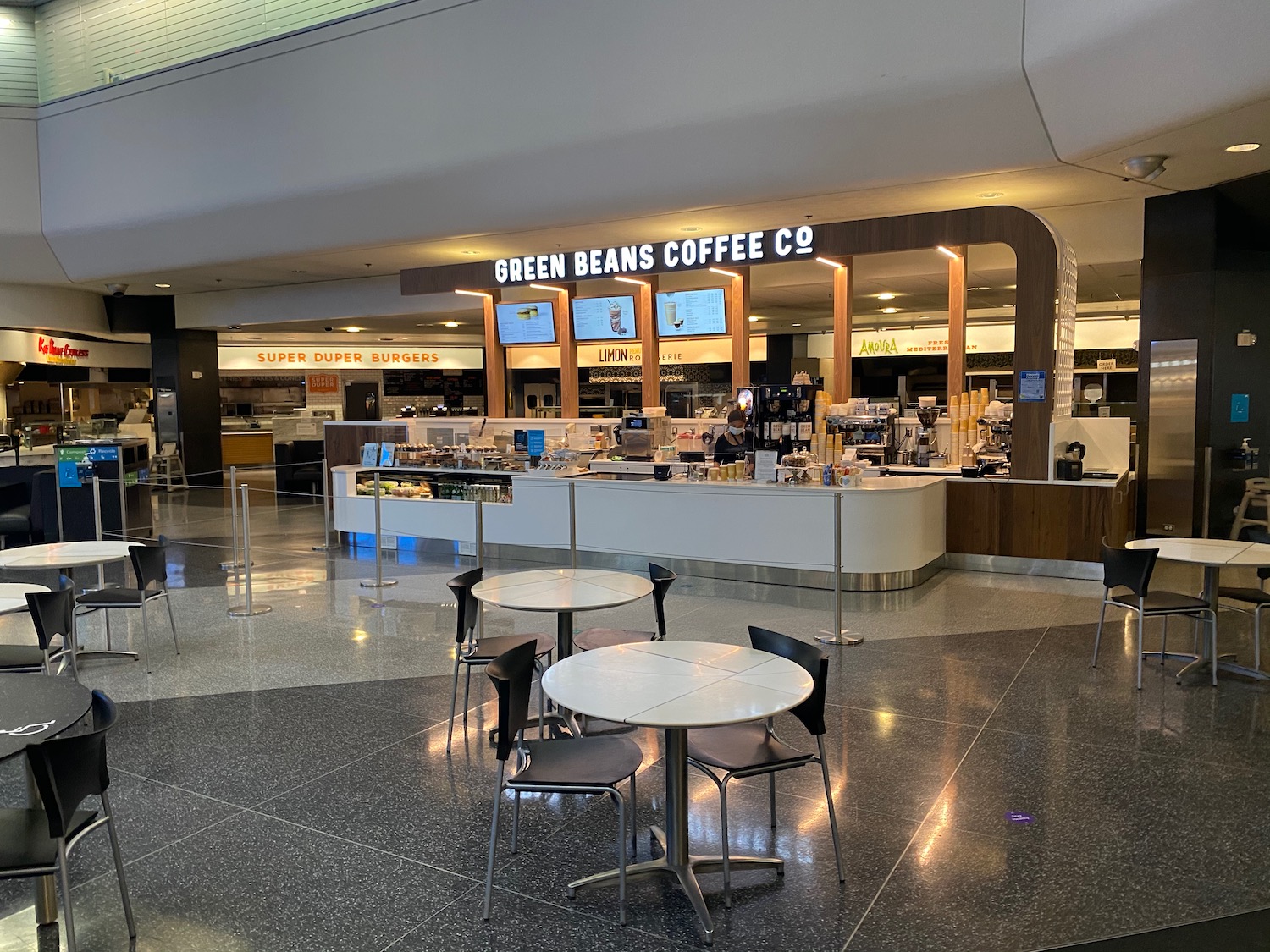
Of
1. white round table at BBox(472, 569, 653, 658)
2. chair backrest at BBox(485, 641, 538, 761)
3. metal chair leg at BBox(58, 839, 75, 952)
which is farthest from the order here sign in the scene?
metal chair leg at BBox(58, 839, 75, 952)

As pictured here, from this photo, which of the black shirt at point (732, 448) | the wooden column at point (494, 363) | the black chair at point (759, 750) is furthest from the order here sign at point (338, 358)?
the black chair at point (759, 750)

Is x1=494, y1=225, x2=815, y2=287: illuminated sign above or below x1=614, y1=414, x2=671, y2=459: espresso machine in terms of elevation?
above

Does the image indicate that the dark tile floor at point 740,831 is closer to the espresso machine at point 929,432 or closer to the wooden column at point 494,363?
the espresso machine at point 929,432

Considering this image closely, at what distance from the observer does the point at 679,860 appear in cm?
302

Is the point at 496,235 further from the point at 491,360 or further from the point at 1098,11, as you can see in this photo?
the point at 1098,11

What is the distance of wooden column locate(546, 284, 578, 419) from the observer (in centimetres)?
1137

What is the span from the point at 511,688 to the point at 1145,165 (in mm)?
6525

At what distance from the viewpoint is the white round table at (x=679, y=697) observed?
9.03 ft

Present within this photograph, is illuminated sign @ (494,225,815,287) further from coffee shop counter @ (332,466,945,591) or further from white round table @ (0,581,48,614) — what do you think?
white round table @ (0,581,48,614)

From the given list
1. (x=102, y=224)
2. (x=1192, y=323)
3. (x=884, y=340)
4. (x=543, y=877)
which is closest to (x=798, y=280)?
(x=1192, y=323)

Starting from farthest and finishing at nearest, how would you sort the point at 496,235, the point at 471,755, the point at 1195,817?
the point at 496,235
the point at 471,755
the point at 1195,817

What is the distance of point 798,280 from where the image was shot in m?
12.0

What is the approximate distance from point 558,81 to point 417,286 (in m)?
4.90

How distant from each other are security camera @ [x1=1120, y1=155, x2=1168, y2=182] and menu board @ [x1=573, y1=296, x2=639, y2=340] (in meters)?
5.42
